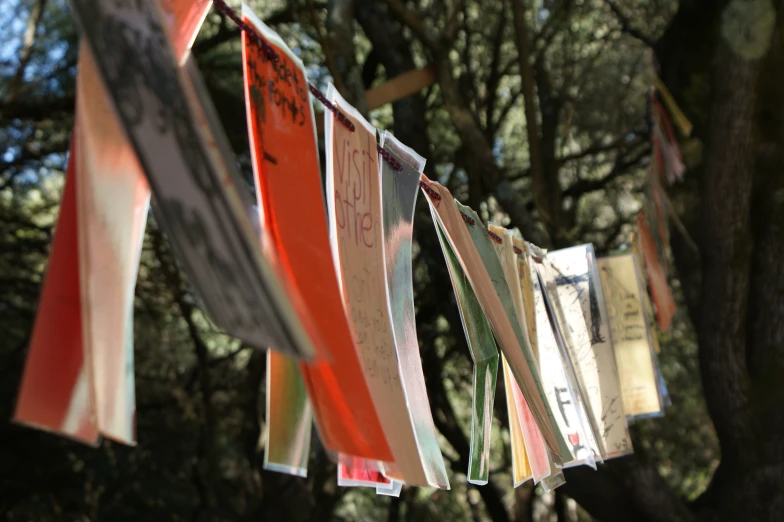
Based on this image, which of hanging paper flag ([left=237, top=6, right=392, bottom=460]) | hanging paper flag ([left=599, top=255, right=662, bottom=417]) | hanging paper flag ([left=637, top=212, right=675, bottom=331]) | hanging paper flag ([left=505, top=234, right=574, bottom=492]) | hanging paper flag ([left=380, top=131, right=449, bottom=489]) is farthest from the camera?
hanging paper flag ([left=637, top=212, right=675, bottom=331])

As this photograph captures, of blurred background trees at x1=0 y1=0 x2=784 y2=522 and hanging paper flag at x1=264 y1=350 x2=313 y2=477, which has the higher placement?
blurred background trees at x1=0 y1=0 x2=784 y2=522

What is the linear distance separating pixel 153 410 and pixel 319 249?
698 centimetres

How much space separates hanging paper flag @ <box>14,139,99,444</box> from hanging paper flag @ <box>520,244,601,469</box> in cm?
214

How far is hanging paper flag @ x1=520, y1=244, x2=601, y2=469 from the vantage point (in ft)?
9.93

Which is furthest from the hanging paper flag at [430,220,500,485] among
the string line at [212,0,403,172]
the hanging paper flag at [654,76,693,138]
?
the hanging paper flag at [654,76,693,138]

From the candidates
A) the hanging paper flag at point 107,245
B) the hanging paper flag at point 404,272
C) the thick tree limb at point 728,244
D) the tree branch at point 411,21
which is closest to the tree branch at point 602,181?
the thick tree limb at point 728,244

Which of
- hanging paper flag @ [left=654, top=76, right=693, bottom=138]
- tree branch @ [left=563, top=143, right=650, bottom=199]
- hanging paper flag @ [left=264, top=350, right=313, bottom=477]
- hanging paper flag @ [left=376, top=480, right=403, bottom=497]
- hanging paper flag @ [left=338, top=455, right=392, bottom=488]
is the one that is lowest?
hanging paper flag @ [left=376, top=480, right=403, bottom=497]

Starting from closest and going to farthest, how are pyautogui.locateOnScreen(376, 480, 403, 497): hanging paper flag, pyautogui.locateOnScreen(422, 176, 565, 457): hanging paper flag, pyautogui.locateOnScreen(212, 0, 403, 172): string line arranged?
pyautogui.locateOnScreen(212, 0, 403, 172): string line, pyautogui.locateOnScreen(376, 480, 403, 497): hanging paper flag, pyautogui.locateOnScreen(422, 176, 565, 457): hanging paper flag

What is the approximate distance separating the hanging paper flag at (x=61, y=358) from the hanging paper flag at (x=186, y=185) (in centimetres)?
19

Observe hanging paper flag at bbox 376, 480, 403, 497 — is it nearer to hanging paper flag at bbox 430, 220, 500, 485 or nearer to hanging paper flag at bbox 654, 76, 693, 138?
hanging paper flag at bbox 430, 220, 500, 485

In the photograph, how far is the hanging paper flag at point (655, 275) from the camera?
13.7 ft

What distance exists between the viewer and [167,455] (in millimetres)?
8516

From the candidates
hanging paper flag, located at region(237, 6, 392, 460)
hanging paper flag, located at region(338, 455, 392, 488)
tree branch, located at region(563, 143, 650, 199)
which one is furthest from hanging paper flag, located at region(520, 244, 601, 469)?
tree branch, located at region(563, 143, 650, 199)

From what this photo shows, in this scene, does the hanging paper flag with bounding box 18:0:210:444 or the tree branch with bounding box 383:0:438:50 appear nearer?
the hanging paper flag with bounding box 18:0:210:444
